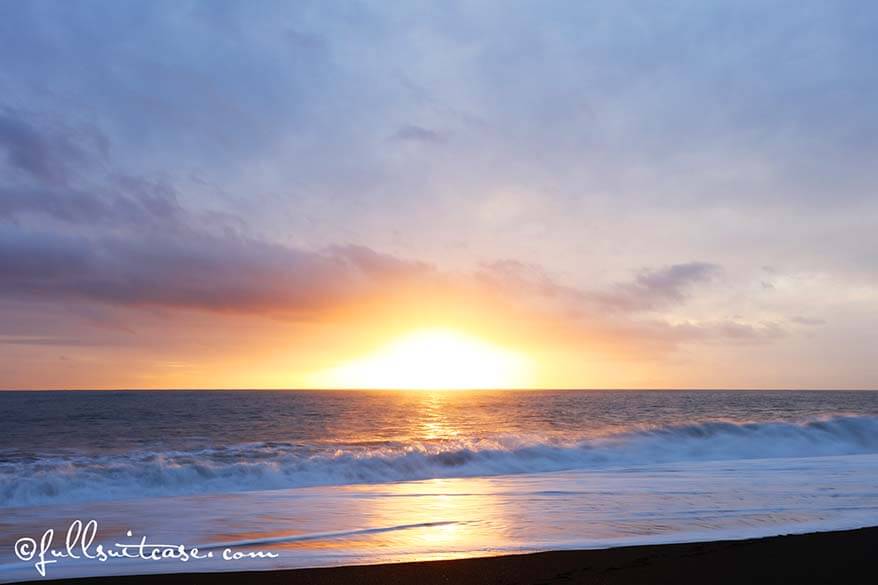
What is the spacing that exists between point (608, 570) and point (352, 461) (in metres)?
16.8

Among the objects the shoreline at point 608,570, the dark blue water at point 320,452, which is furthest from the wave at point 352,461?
the shoreline at point 608,570

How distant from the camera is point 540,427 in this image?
4588 centimetres

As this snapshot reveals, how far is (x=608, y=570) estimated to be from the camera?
310 inches

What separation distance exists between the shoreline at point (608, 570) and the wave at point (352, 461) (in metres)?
11.8

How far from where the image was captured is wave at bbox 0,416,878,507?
1895 cm

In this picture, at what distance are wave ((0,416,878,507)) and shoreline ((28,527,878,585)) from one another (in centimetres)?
1185

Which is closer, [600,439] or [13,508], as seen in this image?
[13,508]

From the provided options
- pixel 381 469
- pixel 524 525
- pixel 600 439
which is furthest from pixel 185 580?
pixel 600 439

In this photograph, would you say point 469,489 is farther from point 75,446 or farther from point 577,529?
point 75,446

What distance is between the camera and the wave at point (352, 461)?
19.0 metres

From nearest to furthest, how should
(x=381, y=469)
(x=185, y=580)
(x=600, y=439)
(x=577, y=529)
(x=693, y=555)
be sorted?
(x=185, y=580), (x=693, y=555), (x=577, y=529), (x=381, y=469), (x=600, y=439)

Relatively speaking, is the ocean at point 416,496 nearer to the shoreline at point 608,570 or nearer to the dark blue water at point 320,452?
the dark blue water at point 320,452

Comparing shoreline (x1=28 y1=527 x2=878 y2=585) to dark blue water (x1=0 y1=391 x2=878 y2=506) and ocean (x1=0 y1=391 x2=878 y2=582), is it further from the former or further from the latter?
dark blue water (x1=0 y1=391 x2=878 y2=506)

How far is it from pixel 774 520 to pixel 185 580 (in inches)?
368
